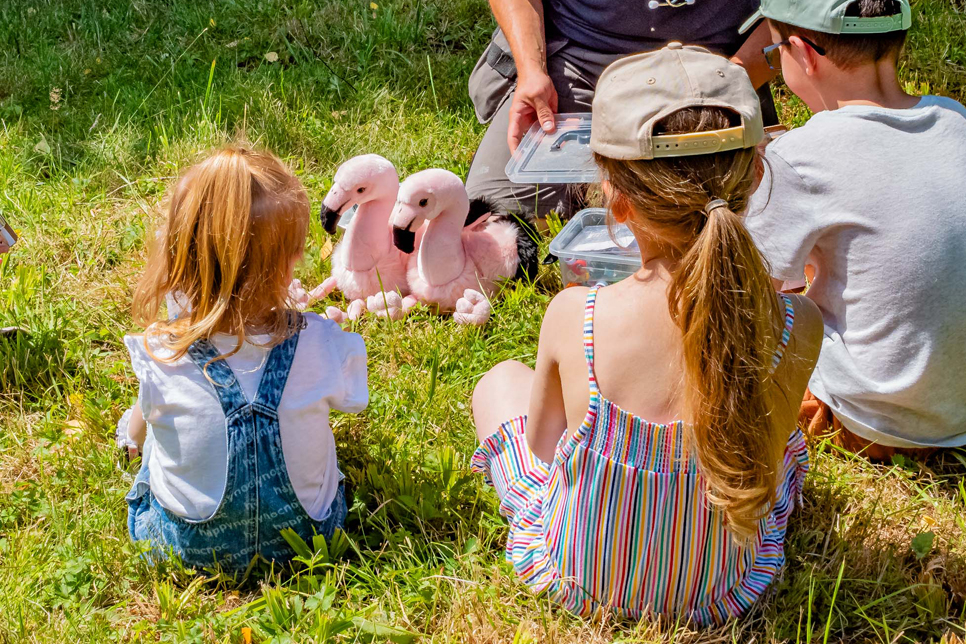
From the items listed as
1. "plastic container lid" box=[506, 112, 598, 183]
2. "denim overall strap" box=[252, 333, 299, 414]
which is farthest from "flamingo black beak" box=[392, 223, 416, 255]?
"denim overall strap" box=[252, 333, 299, 414]

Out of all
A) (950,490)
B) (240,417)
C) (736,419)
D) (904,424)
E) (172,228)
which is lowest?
(950,490)

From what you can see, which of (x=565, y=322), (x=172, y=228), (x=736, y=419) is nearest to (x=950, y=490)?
(x=736, y=419)

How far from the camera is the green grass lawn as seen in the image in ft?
5.78

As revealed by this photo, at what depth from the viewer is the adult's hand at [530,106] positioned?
2.81 m

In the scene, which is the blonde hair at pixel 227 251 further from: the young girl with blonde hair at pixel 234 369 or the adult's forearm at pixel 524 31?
the adult's forearm at pixel 524 31

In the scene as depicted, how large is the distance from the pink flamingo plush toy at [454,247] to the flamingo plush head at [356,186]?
3.3 inches

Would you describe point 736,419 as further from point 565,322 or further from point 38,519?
point 38,519

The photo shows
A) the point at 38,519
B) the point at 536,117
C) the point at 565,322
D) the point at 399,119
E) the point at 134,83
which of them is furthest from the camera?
the point at 134,83

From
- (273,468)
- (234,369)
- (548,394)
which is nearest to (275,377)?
(234,369)

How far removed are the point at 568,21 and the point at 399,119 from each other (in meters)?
0.86

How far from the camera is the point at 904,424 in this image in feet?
6.73

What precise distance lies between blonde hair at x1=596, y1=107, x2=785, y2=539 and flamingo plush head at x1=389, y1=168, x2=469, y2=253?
1.01 metres

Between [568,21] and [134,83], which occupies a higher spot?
[568,21]

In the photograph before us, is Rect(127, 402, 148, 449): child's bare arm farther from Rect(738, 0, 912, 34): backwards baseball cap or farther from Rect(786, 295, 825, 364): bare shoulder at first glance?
Rect(738, 0, 912, 34): backwards baseball cap
